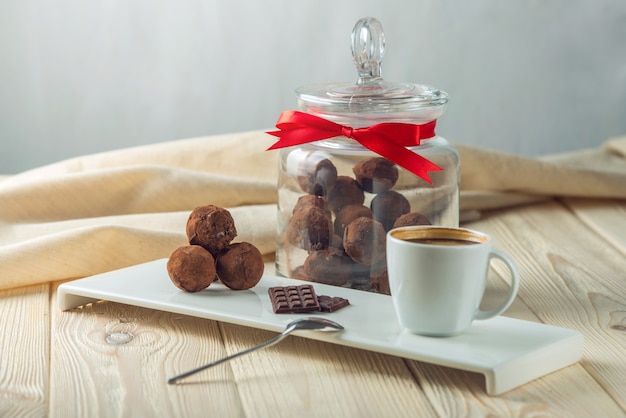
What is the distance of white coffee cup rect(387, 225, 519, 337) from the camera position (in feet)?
2.71

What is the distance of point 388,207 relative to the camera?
1.06 m

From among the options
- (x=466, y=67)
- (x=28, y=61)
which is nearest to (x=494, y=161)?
(x=466, y=67)

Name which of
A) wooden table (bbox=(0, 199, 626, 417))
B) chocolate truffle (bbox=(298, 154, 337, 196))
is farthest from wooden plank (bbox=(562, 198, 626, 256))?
chocolate truffle (bbox=(298, 154, 337, 196))

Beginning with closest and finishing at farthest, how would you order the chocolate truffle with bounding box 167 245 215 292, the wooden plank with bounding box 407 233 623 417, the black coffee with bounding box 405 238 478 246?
1. the wooden plank with bounding box 407 233 623 417
2. the black coffee with bounding box 405 238 478 246
3. the chocolate truffle with bounding box 167 245 215 292

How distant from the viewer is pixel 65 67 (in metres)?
2.24

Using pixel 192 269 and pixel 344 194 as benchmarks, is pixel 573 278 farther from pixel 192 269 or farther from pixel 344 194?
pixel 192 269

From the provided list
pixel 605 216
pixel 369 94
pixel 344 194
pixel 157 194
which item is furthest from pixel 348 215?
pixel 605 216

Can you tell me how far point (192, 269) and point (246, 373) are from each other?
19cm

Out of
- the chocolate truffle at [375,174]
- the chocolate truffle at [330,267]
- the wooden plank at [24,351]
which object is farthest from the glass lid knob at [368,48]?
the wooden plank at [24,351]

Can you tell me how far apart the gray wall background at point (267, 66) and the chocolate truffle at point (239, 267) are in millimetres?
1386

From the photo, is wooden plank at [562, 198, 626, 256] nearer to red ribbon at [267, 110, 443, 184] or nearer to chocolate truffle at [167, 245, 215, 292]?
red ribbon at [267, 110, 443, 184]

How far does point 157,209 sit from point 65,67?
3.04ft

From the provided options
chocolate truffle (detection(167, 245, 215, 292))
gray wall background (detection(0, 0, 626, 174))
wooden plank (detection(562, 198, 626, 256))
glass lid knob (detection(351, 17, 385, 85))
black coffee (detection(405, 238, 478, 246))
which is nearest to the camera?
black coffee (detection(405, 238, 478, 246))

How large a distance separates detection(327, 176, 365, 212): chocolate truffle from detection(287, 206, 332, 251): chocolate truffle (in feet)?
0.06
